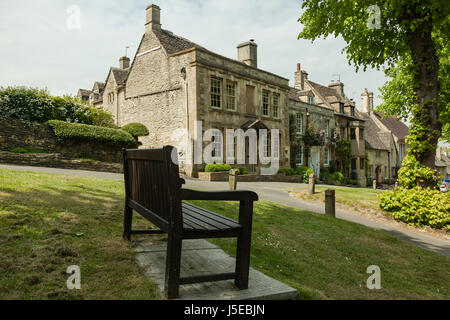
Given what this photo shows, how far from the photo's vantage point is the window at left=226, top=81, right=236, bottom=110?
23.1m

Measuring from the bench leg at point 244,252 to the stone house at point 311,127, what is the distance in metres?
26.7

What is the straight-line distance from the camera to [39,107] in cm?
1680

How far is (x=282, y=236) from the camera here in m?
6.00

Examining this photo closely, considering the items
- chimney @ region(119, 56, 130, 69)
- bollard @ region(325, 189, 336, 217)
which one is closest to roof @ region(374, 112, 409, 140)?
chimney @ region(119, 56, 130, 69)

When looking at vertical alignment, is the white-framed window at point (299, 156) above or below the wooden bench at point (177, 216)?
above

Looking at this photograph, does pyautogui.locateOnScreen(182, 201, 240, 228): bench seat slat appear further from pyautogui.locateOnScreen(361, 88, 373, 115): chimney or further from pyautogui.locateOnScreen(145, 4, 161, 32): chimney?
pyautogui.locateOnScreen(361, 88, 373, 115): chimney

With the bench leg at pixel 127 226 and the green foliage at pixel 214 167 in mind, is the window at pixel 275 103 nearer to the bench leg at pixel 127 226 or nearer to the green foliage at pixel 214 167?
the green foliage at pixel 214 167

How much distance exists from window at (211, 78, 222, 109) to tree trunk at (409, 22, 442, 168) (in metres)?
13.0

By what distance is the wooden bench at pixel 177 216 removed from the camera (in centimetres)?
285

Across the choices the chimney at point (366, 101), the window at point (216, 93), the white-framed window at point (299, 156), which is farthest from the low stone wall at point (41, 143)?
the chimney at point (366, 101)

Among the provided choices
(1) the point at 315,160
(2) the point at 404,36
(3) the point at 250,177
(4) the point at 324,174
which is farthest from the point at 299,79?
(2) the point at 404,36

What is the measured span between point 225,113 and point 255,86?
4.28m
